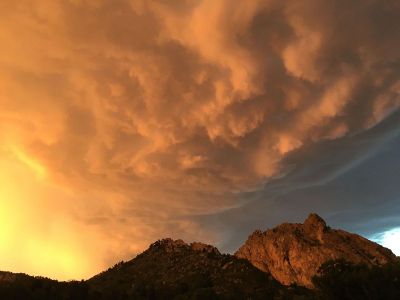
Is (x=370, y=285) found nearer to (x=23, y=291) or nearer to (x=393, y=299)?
(x=393, y=299)

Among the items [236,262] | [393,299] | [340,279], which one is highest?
[236,262]

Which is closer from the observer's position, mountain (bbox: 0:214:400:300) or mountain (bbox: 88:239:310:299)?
mountain (bbox: 0:214:400:300)

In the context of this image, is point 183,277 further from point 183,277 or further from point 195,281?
point 195,281

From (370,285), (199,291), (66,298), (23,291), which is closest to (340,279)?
(370,285)

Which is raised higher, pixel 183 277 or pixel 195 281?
pixel 183 277

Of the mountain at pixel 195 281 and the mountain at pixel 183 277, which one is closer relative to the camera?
the mountain at pixel 195 281

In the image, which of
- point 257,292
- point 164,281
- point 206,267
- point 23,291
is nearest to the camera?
point 23,291

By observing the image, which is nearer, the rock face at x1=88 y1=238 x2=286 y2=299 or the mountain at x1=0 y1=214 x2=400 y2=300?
the mountain at x1=0 y1=214 x2=400 y2=300

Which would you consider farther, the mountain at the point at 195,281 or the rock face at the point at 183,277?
the rock face at the point at 183,277

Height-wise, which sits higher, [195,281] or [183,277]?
[183,277]

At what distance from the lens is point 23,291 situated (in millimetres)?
87062

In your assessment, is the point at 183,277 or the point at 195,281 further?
the point at 183,277

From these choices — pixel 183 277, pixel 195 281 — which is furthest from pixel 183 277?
pixel 195 281

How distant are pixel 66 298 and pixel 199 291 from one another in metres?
30.4
